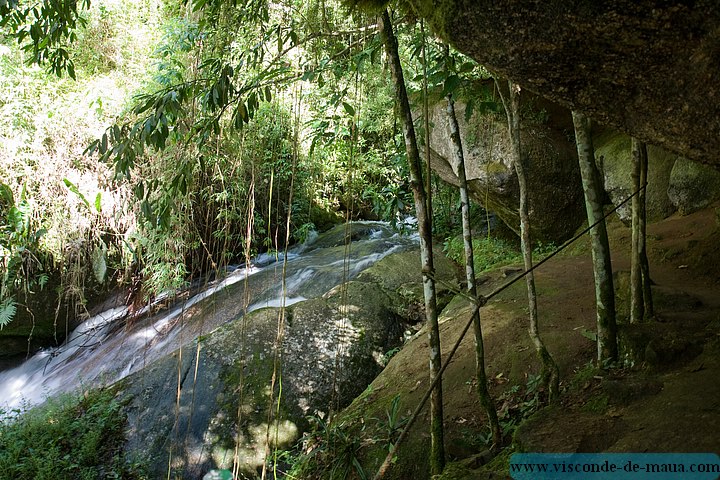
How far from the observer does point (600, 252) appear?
3.14 metres

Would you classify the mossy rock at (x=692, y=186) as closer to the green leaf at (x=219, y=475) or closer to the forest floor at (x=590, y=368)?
the forest floor at (x=590, y=368)

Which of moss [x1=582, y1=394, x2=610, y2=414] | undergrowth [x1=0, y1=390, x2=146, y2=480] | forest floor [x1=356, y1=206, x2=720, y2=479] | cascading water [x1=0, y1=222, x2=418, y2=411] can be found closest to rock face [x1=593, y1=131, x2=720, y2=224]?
forest floor [x1=356, y1=206, x2=720, y2=479]

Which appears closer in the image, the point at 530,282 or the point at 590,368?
the point at 590,368

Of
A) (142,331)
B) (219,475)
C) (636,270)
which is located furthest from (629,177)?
(142,331)

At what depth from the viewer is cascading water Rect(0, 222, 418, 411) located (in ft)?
23.4

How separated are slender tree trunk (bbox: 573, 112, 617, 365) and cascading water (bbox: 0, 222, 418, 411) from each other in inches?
172

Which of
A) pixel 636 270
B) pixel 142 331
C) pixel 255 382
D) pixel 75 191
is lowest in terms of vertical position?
pixel 255 382

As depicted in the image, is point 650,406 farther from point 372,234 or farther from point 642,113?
point 372,234

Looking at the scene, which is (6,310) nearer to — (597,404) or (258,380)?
(258,380)

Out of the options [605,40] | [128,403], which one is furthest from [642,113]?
[128,403]

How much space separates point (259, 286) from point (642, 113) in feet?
23.0

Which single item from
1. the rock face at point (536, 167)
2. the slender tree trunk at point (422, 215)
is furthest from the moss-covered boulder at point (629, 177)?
the slender tree trunk at point (422, 215)

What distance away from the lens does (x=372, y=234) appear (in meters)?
11.3

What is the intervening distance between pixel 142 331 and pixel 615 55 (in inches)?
303
